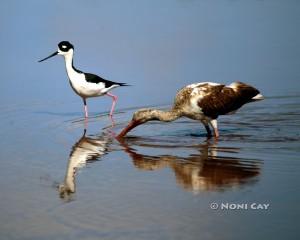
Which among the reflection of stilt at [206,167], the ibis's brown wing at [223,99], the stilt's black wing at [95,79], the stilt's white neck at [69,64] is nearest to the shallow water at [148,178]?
the reflection of stilt at [206,167]

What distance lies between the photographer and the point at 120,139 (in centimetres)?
1114

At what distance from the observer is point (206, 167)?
9.02 meters

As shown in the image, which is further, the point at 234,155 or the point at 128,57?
the point at 128,57

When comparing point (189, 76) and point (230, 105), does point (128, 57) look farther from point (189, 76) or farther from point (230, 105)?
point (230, 105)

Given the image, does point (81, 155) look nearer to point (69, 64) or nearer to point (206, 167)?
point (206, 167)

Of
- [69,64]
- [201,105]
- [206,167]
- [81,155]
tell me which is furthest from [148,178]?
[69,64]

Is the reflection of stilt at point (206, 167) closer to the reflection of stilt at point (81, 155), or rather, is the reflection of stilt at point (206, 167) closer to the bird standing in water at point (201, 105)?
the reflection of stilt at point (81, 155)

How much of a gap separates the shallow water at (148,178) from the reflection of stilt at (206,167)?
0.01 meters

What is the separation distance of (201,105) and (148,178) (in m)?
2.93

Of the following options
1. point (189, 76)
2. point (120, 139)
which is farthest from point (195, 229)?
point (189, 76)

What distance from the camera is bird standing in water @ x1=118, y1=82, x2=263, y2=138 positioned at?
1127 cm

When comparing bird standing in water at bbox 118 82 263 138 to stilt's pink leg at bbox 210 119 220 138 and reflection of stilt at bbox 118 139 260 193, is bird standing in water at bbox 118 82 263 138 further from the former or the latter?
reflection of stilt at bbox 118 139 260 193

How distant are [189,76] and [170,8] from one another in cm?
631

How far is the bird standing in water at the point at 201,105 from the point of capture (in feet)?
37.0
